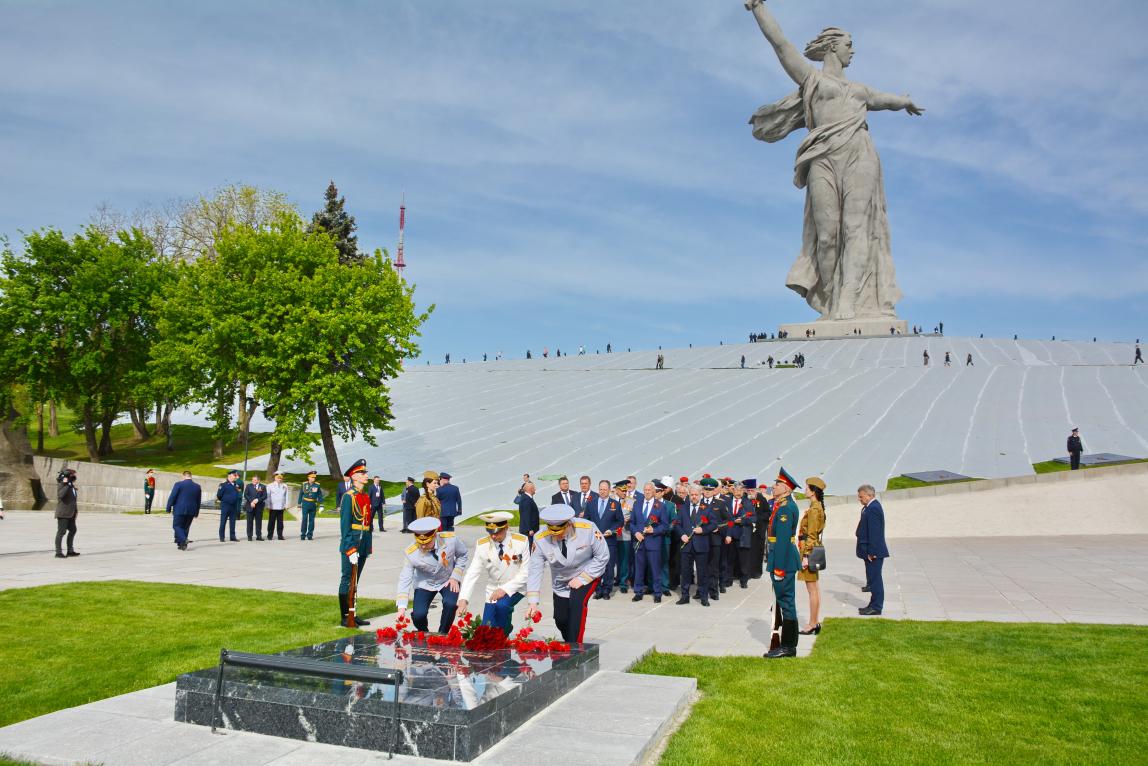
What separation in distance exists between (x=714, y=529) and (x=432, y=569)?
19.8ft

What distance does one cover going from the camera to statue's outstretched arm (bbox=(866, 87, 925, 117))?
63844 millimetres

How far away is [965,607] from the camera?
41.5 ft

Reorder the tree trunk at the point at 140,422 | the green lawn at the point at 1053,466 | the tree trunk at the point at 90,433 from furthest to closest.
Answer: the tree trunk at the point at 140,422 < the tree trunk at the point at 90,433 < the green lawn at the point at 1053,466

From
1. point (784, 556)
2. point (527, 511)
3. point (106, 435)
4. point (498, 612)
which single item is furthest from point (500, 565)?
point (106, 435)

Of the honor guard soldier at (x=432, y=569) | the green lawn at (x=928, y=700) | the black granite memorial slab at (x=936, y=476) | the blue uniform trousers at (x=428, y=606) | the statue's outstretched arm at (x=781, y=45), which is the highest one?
the statue's outstretched arm at (x=781, y=45)

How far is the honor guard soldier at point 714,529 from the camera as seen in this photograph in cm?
1392

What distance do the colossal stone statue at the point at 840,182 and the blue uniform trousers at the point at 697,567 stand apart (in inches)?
2059

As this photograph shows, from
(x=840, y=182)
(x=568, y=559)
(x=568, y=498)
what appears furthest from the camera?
(x=840, y=182)

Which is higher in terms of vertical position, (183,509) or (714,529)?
(714,529)

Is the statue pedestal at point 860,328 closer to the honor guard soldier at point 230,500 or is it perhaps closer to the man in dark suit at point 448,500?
the man in dark suit at point 448,500

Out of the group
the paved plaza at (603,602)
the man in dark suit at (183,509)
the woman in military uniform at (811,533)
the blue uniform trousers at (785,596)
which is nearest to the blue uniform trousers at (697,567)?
the paved plaza at (603,602)

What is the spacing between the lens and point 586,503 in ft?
47.9

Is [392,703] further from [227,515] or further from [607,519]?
[227,515]

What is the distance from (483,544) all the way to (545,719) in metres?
2.07
